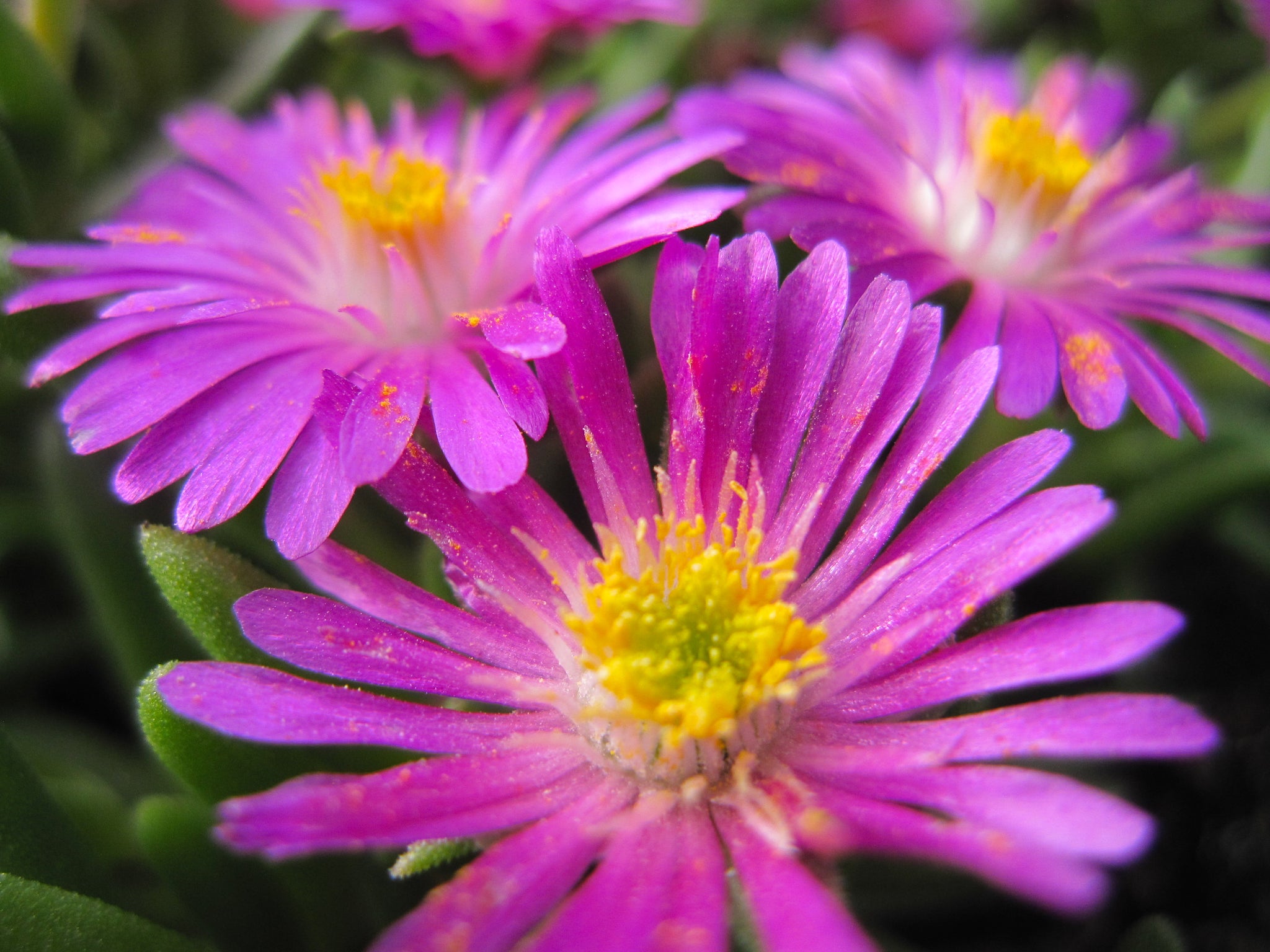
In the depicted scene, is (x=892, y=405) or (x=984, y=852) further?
(x=892, y=405)

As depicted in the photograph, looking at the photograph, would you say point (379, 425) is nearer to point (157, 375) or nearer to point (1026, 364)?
point (157, 375)

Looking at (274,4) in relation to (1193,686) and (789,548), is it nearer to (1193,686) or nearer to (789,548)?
(789,548)

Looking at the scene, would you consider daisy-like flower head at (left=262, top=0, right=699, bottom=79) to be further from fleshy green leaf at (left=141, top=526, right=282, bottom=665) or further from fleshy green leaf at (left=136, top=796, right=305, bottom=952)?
fleshy green leaf at (left=136, top=796, right=305, bottom=952)

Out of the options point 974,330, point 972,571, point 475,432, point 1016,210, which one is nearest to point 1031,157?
point 1016,210

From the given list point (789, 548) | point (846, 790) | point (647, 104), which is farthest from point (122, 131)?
point (846, 790)

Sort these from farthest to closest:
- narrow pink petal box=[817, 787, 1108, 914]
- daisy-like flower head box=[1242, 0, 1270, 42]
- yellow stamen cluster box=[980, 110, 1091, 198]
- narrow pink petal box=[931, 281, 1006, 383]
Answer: daisy-like flower head box=[1242, 0, 1270, 42] < yellow stamen cluster box=[980, 110, 1091, 198] < narrow pink petal box=[931, 281, 1006, 383] < narrow pink petal box=[817, 787, 1108, 914]

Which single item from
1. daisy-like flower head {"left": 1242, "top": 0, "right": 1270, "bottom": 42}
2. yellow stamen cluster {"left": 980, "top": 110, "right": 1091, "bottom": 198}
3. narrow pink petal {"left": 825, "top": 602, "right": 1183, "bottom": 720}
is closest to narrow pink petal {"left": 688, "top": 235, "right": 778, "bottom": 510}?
narrow pink petal {"left": 825, "top": 602, "right": 1183, "bottom": 720}
